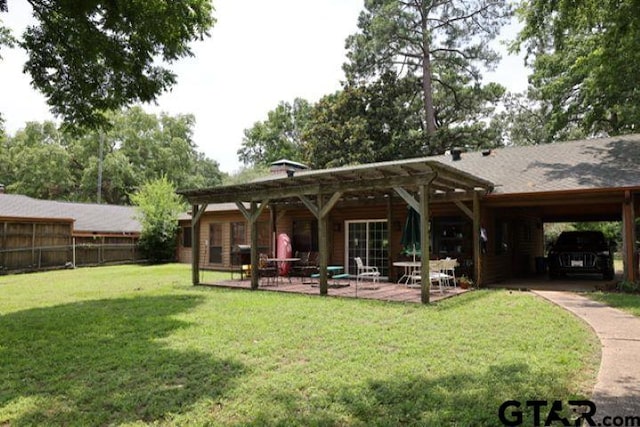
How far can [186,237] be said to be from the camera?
868 inches

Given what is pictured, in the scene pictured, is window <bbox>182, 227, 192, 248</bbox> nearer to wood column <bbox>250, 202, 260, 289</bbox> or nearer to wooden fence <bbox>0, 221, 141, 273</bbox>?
wooden fence <bbox>0, 221, 141, 273</bbox>

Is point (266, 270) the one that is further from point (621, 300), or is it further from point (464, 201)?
point (621, 300)

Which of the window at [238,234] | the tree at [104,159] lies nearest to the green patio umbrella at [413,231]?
the window at [238,234]

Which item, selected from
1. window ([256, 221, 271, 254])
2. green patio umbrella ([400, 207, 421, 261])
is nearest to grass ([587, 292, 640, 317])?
green patio umbrella ([400, 207, 421, 261])

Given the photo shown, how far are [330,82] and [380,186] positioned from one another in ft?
71.9

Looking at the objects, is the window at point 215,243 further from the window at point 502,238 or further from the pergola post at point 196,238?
the window at point 502,238

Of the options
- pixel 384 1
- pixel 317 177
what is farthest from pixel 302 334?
pixel 384 1

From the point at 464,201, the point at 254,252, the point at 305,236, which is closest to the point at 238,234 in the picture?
the point at 305,236

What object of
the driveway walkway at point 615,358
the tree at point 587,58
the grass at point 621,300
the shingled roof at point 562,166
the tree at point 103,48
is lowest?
the driveway walkway at point 615,358

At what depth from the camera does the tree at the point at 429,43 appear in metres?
26.3

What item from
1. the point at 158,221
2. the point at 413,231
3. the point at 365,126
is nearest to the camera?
the point at 413,231

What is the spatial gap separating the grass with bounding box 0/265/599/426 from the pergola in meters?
1.91

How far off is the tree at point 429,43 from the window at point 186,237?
14.2 metres

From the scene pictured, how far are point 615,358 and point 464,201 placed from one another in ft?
26.6
